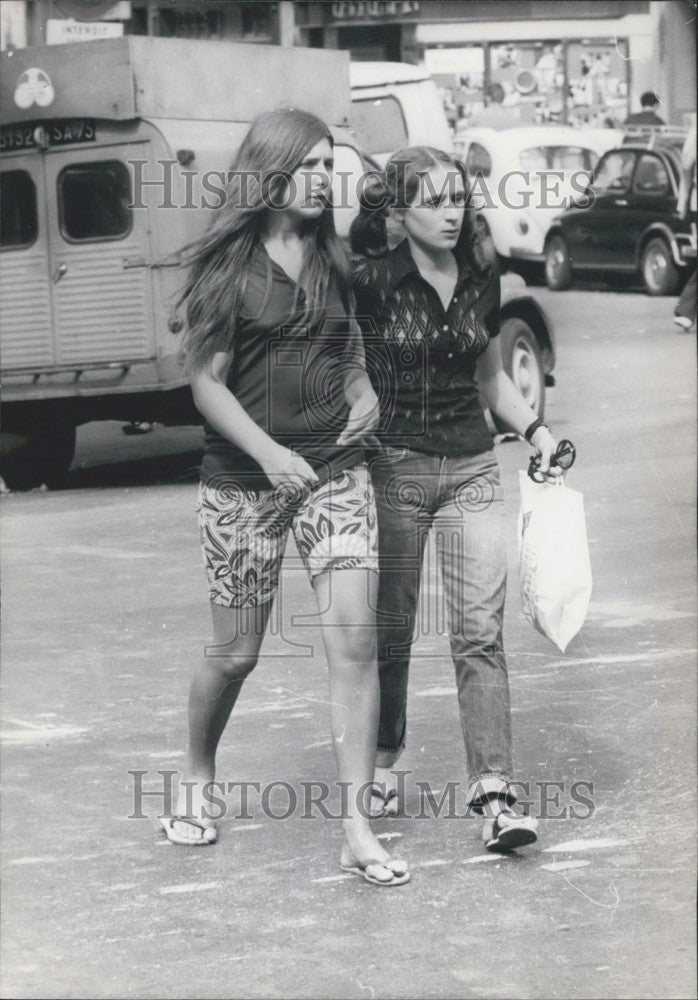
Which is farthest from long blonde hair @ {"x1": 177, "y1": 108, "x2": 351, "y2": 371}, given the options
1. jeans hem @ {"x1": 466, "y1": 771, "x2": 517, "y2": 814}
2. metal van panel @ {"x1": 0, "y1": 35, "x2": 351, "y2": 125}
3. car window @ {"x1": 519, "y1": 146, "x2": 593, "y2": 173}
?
car window @ {"x1": 519, "y1": 146, "x2": 593, "y2": 173}

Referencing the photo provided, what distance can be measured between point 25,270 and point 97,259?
57 cm

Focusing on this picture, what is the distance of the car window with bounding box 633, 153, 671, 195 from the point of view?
22.8 m

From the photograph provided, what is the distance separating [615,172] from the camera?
930 inches

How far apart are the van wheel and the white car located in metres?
12.4

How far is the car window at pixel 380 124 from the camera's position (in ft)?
51.8

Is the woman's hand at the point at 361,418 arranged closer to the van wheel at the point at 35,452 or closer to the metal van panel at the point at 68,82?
the metal van panel at the point at 68,82

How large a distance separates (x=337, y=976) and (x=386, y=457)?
1449 millimetres

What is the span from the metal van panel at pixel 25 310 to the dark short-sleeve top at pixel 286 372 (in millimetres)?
7643

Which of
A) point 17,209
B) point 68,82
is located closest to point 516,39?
point 17,209

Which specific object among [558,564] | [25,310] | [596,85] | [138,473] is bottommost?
[138,473]

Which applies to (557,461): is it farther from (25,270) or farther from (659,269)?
(659,269)

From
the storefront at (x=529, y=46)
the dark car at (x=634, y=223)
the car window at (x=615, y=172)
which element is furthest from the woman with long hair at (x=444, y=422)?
the storefront at (x=529, y=46)

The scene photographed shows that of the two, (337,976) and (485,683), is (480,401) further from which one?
(337,976)

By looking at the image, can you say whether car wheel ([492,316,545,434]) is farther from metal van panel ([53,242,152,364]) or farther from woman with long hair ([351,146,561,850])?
woman with long hair ([351,146,561,850])
